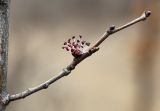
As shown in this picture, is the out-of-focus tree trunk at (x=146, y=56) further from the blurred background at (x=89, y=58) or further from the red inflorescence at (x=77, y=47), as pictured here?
the red inflorescence at (x=77, y=47)

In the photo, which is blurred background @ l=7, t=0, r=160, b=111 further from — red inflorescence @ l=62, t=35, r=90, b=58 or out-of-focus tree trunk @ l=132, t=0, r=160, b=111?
red inflorescence @ l=62, t=35, r=90, b=58

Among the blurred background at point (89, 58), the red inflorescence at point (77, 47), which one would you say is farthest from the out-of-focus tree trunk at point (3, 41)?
the blurred background at point (89, 58)

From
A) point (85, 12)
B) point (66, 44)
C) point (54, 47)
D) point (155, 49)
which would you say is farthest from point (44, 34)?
point (66, 44)

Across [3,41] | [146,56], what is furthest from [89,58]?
[3,41]

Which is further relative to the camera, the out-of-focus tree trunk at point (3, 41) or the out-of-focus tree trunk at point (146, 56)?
the out-of-focus tree trunk at point (146, 56)

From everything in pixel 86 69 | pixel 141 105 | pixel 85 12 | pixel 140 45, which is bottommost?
pixel 141 105

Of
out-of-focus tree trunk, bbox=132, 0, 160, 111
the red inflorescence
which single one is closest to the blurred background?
out-of-focus tree trunk, bbox=132, 0, 160, 111

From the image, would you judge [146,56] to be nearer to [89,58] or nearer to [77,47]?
[89,58]

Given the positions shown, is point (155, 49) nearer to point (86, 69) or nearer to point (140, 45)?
point (140, 45)
